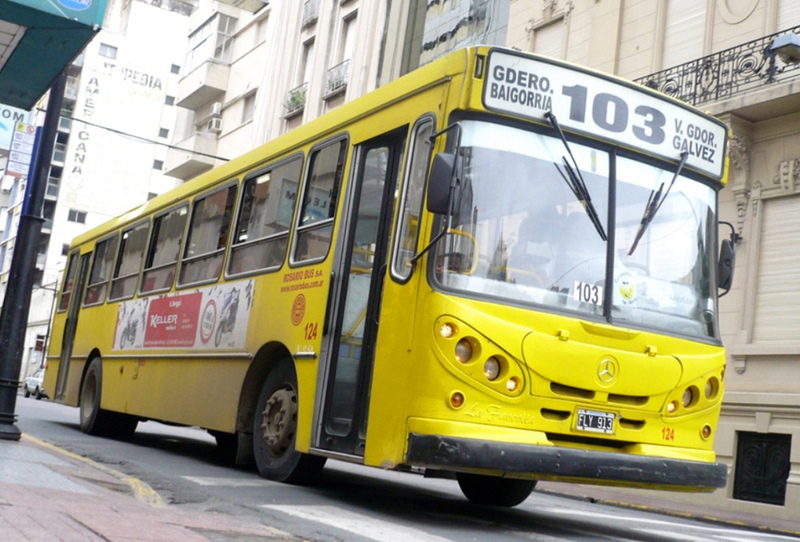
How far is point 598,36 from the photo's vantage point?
22.4 meters

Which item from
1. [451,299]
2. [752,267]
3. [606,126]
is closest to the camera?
[451,299]

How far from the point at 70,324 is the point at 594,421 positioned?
11484 millimetres

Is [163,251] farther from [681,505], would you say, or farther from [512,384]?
[681,505]

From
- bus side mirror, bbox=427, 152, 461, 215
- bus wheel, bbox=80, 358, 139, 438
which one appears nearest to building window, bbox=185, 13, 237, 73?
bus wheel, bbox=80, 358, 139, 438

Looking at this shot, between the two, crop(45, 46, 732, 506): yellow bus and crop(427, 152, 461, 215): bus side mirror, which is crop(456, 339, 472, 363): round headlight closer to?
crop(45, 46, 732, 506): yellow bus

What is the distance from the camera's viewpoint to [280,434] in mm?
8945

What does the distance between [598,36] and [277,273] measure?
14660 millimetres

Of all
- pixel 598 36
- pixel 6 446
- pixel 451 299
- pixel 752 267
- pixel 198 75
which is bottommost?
pixel 6 446

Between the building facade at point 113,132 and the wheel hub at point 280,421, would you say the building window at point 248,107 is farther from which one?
the building facade at point 113,132

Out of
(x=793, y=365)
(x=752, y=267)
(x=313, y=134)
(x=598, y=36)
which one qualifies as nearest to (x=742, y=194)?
(x=752, y=267)

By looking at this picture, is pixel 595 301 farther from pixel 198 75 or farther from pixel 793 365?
pixel 198 75

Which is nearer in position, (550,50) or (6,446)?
(6,446)

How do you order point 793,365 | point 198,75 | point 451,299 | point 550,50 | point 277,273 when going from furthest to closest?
point 198,75 → point 550,50 → point 793,365 → point 277,273 → point 451,299

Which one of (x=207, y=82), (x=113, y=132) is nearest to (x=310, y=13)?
(x=207, y=82)
